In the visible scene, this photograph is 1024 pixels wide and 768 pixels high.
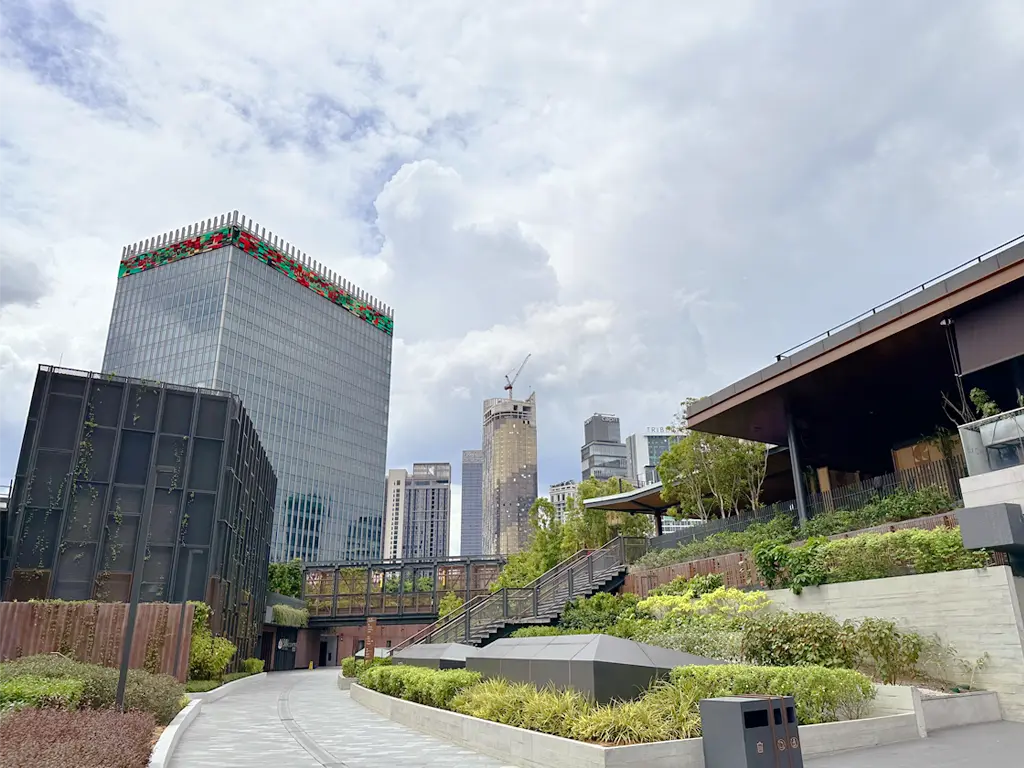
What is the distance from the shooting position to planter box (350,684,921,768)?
760 cm

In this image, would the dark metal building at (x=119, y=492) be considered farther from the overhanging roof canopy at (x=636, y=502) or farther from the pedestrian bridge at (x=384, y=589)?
the pedestrian bridge at (x=384, y=589)

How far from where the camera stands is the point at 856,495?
62.5 ft

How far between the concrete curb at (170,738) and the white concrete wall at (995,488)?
43.5ft

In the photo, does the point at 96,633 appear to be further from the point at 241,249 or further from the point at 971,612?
the point at 241,249

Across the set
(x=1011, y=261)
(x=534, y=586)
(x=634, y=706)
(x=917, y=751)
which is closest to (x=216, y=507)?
(x=534, y=586)

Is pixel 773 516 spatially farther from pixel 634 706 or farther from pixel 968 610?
pixel 634 706

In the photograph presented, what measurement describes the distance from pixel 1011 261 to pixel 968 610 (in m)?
7.07

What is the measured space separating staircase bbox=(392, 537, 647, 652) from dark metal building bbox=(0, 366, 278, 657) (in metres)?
8.15

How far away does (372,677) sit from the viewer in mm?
18406

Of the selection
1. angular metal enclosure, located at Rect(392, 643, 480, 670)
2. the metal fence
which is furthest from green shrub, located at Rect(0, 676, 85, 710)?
the metal fence

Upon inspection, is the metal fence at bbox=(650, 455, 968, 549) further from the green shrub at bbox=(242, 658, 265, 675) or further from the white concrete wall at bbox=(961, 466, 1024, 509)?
the green shrub at bbox=(242, 658, 265, 675)

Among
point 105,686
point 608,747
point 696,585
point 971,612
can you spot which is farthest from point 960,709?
point 105,686

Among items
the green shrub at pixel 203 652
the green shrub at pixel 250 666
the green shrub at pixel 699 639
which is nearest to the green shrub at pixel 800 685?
the green shrub at pixel 699 639

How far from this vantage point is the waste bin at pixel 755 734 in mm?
7078
